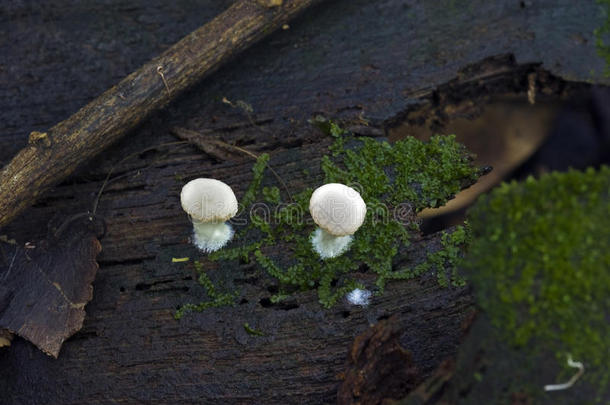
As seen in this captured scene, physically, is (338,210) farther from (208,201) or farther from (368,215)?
(208,201)

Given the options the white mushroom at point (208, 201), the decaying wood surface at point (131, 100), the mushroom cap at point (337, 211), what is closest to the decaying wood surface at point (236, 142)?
the decaying wood surface at point (131, 100)

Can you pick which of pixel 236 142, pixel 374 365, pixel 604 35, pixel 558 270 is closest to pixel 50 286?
pixel 236 142

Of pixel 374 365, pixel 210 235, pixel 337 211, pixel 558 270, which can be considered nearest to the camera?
pixel 558 270

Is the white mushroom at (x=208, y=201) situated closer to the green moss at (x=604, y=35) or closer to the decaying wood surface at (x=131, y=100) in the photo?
the decaying wood surface at (x=131, y=100)

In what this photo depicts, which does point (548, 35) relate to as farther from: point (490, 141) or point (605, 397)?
point (605, 397)

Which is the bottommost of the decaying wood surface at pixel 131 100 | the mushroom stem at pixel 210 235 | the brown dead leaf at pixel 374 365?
the brown dead leaf at pixel 374 365

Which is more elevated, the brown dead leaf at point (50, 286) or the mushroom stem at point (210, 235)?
the mushroom stem at point (210, 235)

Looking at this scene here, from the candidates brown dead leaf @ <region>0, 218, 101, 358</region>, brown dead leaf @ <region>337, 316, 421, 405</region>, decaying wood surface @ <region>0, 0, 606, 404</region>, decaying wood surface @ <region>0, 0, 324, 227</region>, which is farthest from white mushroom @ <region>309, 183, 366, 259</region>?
brown dead leaf @ <region>0, 218, 101, 358</region>
